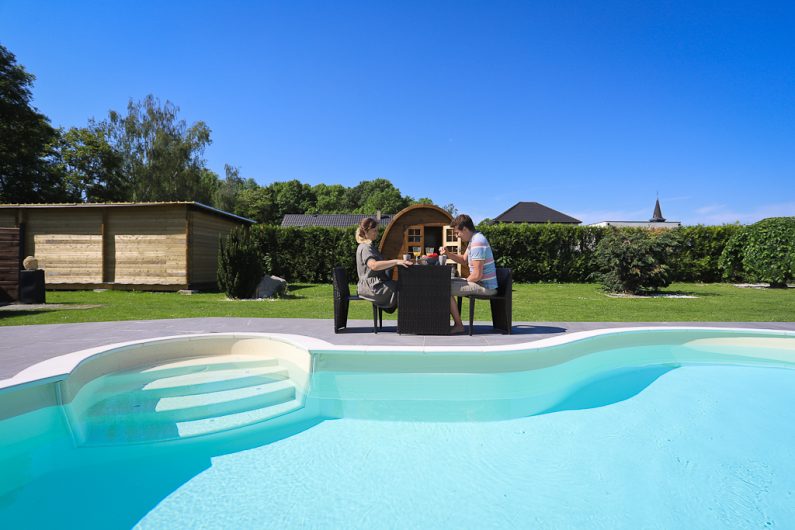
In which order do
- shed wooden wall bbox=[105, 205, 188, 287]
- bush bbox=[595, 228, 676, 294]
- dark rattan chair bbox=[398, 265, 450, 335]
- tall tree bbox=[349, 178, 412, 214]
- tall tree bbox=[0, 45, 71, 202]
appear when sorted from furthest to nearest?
tall tree bbox=[349, 178, 412, 214] → tall tree bbox=[0, 45, 71, 202] → shed wooden wall bbox=[105, 205, 188, 287] → bush bbox=[595, 228, 676, 294] → dark rattan chair bbox=[398, 265, 450, 335]

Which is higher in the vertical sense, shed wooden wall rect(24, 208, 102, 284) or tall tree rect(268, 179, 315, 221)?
tall tree rect(268, 179, 315, 221)

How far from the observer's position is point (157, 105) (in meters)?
35.0

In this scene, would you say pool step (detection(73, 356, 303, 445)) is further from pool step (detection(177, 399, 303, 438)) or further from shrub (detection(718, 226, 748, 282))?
shrub (detection(718, 226, 748, 282))

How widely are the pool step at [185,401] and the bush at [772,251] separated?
18268 millimetres

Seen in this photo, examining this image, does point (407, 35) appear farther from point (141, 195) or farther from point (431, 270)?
point (141, 195)

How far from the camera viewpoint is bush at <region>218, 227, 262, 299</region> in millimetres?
12375

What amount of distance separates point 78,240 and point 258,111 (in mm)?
7914

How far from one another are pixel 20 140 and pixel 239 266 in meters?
27.0

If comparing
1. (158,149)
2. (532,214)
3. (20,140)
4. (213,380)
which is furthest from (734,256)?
(20,140)

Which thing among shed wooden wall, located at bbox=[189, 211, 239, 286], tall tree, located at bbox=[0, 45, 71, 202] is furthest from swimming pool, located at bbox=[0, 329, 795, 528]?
tall tree, located at bbox=[0, 45, 71, 202]

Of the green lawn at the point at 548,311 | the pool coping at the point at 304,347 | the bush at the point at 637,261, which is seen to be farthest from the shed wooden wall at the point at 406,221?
the pool coping at the point at 304,347

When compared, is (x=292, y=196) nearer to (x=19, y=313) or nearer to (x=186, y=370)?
(x=19, y=313)

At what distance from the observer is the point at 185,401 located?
387 cm

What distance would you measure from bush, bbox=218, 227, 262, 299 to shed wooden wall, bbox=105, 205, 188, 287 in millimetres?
3401
